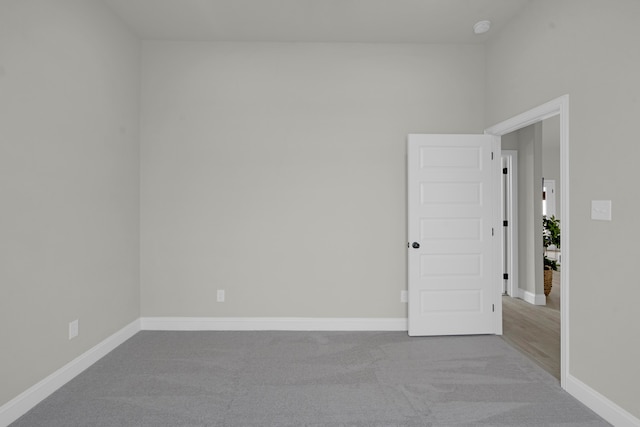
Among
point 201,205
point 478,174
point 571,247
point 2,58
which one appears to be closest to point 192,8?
point 2,58

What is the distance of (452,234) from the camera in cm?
379

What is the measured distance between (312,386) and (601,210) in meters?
2.29

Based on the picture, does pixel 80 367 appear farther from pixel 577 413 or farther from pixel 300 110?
pixel 577 413

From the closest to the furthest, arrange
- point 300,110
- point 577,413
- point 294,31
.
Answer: point 577,413 < point 294,31 < point 300,110

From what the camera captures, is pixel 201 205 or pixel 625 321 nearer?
pixel 625 321

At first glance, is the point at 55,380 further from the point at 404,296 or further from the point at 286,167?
the point at 404,296

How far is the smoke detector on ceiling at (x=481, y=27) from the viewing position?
11.5 feet

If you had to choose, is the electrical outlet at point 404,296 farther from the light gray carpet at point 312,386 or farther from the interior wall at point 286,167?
the light gray carpet at point 312,386

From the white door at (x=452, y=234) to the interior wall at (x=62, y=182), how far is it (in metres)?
2.87

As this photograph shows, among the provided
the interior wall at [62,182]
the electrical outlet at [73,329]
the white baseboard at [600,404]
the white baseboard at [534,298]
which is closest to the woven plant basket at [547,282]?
the white baseboard at [534,298]

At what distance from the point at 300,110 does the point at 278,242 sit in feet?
4.75

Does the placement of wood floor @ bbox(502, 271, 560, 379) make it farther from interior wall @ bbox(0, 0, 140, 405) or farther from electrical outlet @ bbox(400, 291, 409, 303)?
interior wall @ bbox(0, 0, 140, 405)

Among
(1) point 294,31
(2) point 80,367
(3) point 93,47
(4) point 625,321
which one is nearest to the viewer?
(4) point 625,321

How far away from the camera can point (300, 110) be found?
398 centimetres
